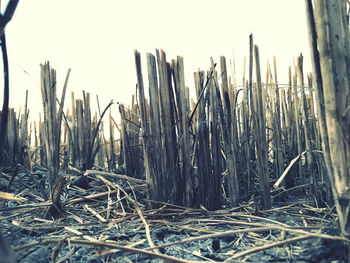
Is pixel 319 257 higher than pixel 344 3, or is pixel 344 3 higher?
pixel 344 3

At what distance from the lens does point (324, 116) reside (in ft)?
→ 3.98

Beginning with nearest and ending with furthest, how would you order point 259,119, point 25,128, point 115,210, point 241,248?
point 241,248 → point 259,119 → point 115,210 → point 25,128

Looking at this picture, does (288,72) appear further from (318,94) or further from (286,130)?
(318,94)

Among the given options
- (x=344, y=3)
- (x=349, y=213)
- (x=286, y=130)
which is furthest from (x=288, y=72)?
(x=349, y=213)

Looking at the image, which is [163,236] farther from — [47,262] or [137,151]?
[137,151]

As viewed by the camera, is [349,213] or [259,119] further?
[259,119]

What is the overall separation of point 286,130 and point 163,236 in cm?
168

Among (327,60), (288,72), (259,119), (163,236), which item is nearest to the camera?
(327,60)

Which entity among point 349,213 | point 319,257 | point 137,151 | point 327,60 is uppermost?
point 327,60

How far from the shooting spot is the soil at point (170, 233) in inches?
52.1

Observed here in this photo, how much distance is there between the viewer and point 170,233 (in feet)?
5.58

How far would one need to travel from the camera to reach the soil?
52.1 inches

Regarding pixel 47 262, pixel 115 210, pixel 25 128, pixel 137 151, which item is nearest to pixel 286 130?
pixel 137 151

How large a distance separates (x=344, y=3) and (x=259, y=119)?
32.9 inches
